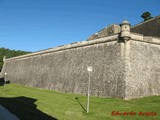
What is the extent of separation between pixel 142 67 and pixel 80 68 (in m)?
8.86

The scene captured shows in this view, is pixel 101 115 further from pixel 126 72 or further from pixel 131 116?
pixel 126 72

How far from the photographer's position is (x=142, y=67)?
2234 centimetres

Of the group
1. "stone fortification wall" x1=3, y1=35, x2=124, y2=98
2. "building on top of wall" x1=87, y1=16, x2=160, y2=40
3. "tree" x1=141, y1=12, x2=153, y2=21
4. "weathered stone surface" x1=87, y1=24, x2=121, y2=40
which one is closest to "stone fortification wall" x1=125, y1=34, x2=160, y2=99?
"stone fortification wall" x1=3, y1=35, x2=124, y2=98

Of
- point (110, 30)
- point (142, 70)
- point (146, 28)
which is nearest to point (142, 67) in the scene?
point (142, 70)

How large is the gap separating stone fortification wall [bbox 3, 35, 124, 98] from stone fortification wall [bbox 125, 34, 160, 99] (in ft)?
2.79

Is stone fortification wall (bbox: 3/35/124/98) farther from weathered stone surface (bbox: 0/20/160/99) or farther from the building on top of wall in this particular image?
the building on top of wall

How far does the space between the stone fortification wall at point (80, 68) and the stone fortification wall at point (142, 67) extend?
0.85 metres

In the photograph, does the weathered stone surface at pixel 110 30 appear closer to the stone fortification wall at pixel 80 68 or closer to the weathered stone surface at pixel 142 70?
the stone fortification wall at pixel 80 68

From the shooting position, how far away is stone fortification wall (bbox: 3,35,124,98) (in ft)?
72.7

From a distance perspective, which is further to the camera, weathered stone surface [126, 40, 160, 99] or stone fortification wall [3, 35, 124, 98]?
stone fortification wall [3, 35, 124, 98]

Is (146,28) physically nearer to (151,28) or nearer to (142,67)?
(151,28)

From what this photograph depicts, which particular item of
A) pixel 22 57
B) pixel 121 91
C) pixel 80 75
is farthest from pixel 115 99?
pixel 22 57

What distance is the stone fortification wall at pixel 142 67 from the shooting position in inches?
818

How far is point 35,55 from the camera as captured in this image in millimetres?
44562
